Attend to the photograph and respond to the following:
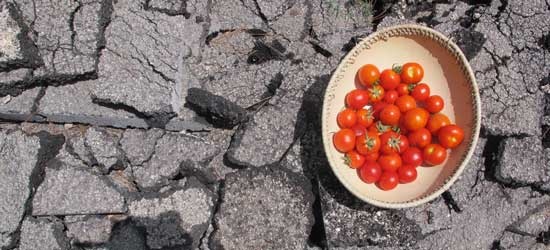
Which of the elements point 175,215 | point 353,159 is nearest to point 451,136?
point 353,159

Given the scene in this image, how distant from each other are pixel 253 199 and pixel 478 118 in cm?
116

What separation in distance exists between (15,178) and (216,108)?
3.48 feet

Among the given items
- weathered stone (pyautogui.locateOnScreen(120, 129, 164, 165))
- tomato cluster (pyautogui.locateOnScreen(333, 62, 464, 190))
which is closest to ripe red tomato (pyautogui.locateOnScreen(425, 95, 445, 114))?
tomato cluster (pyautogui.locateOnScreen(333, 62, 464, 190))

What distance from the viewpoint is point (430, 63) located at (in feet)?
10.5

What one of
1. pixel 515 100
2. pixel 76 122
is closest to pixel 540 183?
pixel 515 100

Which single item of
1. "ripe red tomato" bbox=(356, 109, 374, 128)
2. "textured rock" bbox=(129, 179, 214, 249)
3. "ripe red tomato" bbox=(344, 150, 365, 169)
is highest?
"ripe red tomato" bbox=(356, 109, 374, 128)

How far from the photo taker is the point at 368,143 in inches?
118

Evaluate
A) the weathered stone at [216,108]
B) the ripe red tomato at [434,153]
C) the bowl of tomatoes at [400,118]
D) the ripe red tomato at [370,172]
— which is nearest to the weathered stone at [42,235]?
the weathered stone at [216,108]

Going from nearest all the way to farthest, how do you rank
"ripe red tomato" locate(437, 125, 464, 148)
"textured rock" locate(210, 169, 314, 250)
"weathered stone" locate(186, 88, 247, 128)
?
"ripe red tomato" locate(437, 125, 464, 148), "textured rock" locate(210, 169, 314, 250), "weathered stone" locate(186, 88, 247, 128)

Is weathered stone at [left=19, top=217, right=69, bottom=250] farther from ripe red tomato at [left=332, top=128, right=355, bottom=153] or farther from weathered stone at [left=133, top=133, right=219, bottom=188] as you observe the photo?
ripe red tomato at [left=332, top=128, right=355, bottom=153]

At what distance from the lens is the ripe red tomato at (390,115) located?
3.02 metres

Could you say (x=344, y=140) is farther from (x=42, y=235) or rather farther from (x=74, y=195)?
(x=42, y=235)

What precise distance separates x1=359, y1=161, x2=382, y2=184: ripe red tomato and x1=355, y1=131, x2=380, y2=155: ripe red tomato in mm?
64

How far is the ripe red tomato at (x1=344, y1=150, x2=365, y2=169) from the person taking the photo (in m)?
3.04
